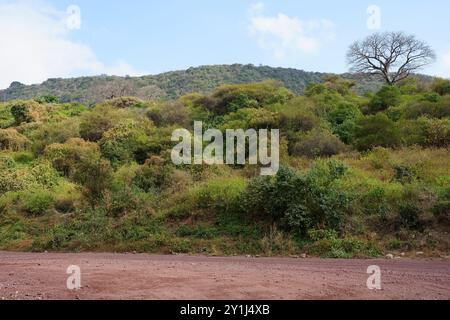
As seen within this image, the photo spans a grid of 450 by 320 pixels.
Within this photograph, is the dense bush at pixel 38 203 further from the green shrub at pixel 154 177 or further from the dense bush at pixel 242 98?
the dense bush at pixel 242 98

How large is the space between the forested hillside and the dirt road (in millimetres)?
46390

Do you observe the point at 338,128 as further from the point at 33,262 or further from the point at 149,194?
the point at 33,262

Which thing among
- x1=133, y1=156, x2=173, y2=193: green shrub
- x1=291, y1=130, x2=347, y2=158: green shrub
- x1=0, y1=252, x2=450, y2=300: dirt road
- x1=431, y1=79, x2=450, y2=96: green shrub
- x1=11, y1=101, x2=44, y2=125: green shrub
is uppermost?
x1=431, y1=79, x2=450, y2=96: green shrub

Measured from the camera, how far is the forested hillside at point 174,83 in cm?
5934

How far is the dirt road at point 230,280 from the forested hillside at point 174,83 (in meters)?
46.4

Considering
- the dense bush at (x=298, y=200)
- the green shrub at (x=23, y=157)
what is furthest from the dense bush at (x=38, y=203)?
the green shrub at (x=23, y=157)

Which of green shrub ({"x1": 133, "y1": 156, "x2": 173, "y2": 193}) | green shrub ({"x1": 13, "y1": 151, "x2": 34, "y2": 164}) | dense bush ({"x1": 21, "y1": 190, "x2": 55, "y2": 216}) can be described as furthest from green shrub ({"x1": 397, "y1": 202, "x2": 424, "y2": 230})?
green shrub ({"x1": 13, "y1": 151, "x2": 34, "y2": 164})

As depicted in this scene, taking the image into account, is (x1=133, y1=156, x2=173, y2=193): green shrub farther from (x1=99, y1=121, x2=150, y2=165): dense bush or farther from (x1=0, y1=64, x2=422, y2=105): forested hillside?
(x1=0, y1=64, x2=422, y2=105): forested hillside

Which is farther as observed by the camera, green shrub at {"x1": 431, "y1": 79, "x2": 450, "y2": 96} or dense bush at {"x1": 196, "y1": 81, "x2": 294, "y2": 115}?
dense bush at {"x1": 196, "y1": 81, "x2": 294, "y2": 115}

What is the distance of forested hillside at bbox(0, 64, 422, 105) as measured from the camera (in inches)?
2336

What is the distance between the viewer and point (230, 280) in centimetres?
830

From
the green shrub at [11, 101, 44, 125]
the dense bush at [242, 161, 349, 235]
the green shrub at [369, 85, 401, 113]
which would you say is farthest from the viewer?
the green shrub at [11, 101, 44, 125]

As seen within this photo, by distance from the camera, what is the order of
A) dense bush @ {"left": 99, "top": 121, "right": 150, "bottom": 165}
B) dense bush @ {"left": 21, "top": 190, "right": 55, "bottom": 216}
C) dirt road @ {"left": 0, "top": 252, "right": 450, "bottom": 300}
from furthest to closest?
→ dense bush @ {"left": 99, "top": 121, "right": 150, "bottom": 165} → dense bush @ {"left": 21, "top": 190, "right": 55, "bottom": 216} → dirt road @ {"left": 0, "top": 252, "right": 450, "bottom": 300}

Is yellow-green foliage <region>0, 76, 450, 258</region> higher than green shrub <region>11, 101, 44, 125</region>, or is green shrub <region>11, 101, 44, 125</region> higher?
green shrub <region>11, 101, 44, 125</region>
